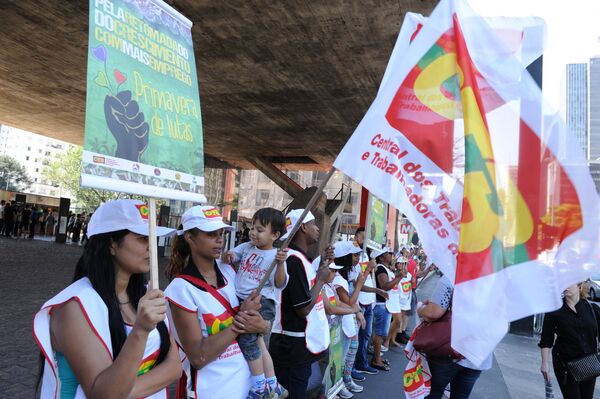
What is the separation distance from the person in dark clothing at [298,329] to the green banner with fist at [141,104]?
148 centimetres

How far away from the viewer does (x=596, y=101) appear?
3755 inches

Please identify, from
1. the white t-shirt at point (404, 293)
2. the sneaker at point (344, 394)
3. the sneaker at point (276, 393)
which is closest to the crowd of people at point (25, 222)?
the white t-shirt at point (404, 293)

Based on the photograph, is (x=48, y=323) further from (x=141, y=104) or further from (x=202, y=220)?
(x=202, y=220)

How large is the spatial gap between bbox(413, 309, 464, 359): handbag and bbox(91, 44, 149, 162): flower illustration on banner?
9.90 ft

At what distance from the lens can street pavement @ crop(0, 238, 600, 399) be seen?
496 centimetres

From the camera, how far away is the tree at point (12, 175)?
224ft

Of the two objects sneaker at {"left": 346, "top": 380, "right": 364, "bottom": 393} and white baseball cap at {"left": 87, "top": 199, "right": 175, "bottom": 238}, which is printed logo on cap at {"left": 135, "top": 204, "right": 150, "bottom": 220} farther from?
sneaker at {"left": 346, "top": 380, "right": 364, "bottom": 393}

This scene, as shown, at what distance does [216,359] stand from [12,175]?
81518 millimetres

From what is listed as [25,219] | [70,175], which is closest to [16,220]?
[25,219]

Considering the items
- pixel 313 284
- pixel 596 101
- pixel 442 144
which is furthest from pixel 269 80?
pixel 596 101

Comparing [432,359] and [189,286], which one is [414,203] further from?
[432,359]

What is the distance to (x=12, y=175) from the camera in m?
70.3

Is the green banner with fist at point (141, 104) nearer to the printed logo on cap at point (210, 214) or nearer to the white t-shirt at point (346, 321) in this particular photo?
the printed logo on cap at point (210, 214)

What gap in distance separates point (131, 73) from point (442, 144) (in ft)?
5.21
